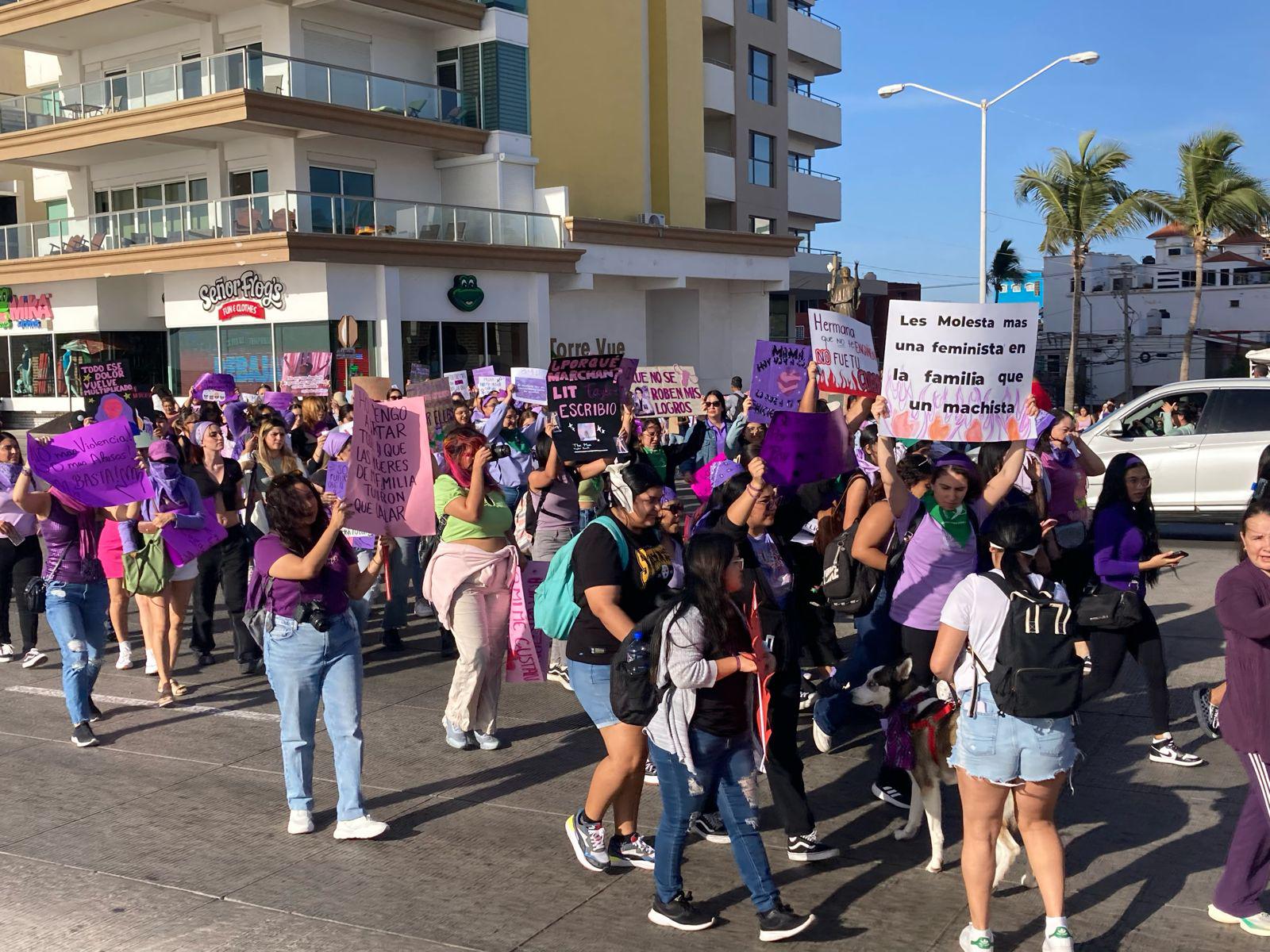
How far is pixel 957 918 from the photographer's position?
4.96 meters

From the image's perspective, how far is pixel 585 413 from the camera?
29.0 feet

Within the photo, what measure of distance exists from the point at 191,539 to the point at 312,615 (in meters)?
2.97

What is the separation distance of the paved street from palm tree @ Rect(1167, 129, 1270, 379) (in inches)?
1266

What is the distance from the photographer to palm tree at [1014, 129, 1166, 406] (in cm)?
3522

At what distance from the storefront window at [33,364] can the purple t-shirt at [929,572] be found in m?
30.3

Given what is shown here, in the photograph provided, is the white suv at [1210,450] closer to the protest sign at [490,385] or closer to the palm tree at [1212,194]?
the protest sign at [490,385]

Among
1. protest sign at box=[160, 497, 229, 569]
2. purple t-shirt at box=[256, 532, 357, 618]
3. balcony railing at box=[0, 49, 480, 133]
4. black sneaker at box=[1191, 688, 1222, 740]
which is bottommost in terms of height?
black sneaker at box=[1191, 688, 1222, 740]

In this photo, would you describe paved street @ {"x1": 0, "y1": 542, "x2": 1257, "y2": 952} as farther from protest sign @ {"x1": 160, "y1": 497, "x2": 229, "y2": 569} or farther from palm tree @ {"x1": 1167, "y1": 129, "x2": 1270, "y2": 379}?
palm tree @ {"x1": 1167, "y1": 129, "x2": 1270, "y2": 379}

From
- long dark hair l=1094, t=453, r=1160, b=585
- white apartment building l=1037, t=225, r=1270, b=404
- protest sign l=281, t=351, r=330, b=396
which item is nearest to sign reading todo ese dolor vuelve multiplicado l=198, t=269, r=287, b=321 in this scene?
protest sign l=281, t=351, r=330, b=396

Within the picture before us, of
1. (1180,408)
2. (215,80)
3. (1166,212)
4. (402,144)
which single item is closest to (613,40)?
(402,144)

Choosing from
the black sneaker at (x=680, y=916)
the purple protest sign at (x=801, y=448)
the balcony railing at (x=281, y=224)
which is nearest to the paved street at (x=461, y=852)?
the black sneaker at (x=680, y=916)

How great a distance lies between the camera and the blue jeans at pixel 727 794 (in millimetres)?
4730

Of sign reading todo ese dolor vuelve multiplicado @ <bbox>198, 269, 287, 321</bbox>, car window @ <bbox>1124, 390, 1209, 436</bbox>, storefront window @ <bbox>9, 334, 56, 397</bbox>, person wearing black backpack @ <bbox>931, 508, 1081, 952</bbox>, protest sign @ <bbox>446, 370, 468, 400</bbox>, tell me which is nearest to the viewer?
person wearing black backpack @ <bbox>931, 508, 1081, 952</bbox>

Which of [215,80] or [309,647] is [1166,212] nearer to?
[215,80]
